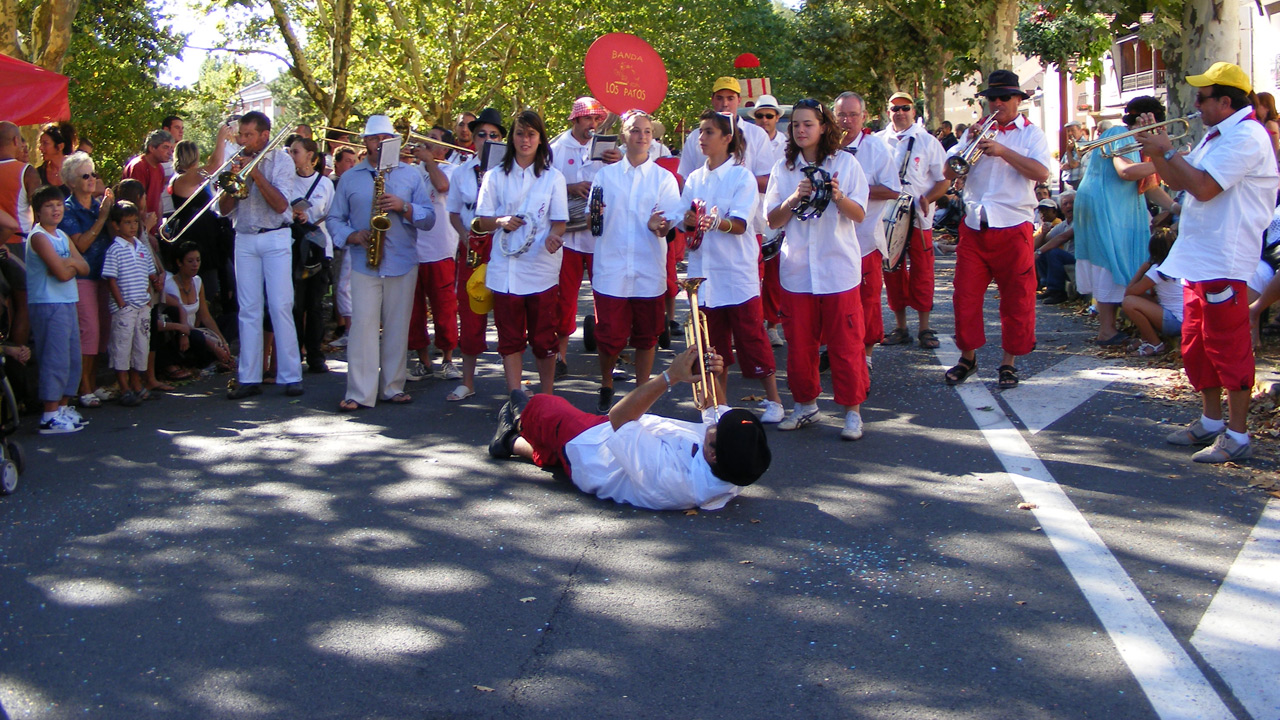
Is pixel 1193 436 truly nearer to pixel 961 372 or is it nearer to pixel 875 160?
pixel 961 372

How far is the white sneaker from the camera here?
6852mm

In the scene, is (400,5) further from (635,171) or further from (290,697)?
(290,697)

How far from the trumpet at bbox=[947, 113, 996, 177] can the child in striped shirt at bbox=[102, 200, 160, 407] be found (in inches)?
235

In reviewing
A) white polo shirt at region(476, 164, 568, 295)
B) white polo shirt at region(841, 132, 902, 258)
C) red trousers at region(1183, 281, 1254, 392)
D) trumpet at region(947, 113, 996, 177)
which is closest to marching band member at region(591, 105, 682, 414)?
white polo shirt at region(476, 164, 568, 295)

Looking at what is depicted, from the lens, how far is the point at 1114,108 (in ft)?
149

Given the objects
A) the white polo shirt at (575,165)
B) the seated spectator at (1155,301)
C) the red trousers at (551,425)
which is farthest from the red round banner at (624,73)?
the seated spectator at (1155,301)

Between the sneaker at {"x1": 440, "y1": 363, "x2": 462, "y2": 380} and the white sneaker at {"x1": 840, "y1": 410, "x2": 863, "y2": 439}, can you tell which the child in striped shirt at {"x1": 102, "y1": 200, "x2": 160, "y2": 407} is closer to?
the sneaker at {"x1": 440, "y1": 363, "x2": 462, "y2": 380}

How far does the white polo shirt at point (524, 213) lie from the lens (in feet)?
24.4

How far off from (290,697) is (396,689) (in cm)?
34

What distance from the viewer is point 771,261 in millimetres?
8992

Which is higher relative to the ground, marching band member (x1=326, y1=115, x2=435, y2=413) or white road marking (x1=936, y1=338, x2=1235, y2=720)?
marching band member (x1=326, y1=115, x2=435, y2=413)

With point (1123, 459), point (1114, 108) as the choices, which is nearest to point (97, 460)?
point (1123, 459)

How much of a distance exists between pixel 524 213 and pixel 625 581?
3.42 m

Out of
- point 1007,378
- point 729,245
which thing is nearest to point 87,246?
point 729,245
